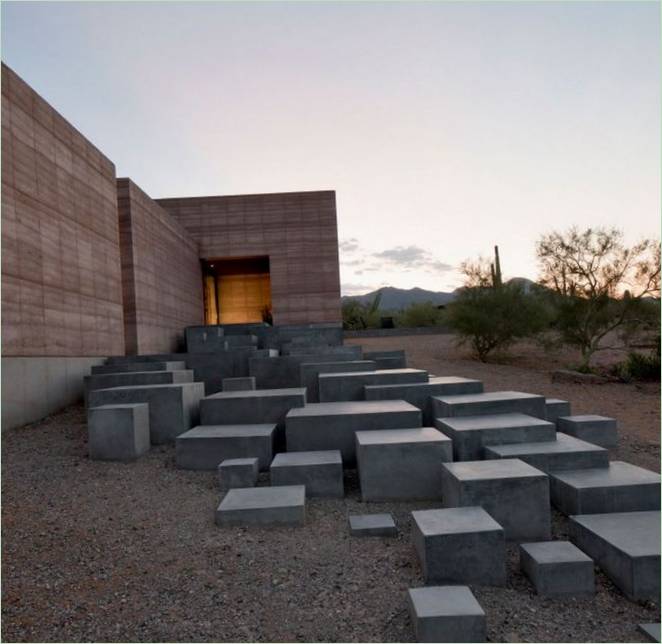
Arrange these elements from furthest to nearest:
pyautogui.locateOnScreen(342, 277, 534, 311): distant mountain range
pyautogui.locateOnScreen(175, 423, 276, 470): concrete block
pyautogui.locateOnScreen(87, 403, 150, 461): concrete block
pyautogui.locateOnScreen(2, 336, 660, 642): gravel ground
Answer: pyautogui.locateOnScreen(342, 277, 534, 311): distant mountain range → pyautogui.locateOnScreen(87, 403, 150, 461): concrete block → pyautogui.locateOnScreen(175, 423, 276, 470): concrete block → pyautogui.locateOnScreen(2, 336, 660, 642): gravel ground

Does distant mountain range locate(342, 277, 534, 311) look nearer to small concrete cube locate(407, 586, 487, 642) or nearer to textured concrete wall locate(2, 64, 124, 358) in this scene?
textured concrete wall locate(2, 64, 124, 358)

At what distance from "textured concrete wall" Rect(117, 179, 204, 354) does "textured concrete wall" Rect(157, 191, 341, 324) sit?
1496 mm

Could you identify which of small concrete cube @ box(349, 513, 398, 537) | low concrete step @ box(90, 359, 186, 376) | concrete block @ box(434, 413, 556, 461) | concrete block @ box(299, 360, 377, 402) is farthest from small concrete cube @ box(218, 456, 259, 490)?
low concrete step @ box(90, 359, 186, 376)

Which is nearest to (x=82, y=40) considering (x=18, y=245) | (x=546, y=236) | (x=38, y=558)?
(x=18, y=245)

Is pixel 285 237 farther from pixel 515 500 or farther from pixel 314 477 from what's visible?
pixel 515 500

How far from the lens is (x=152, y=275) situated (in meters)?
10.6

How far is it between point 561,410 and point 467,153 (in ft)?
24.4

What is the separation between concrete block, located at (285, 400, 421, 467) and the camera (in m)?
4.71

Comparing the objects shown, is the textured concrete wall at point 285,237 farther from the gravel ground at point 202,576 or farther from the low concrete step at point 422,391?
the gravel ground at point 202,576

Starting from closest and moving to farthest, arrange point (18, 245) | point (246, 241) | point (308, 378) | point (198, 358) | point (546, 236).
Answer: point (18, 245) → point (308, 378) → point (198, 358) → point (546, 236) → point (246, 241)

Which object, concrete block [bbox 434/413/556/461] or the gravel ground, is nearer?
the gravel ground

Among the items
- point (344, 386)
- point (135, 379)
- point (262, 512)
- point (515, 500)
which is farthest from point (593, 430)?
point (135, 379)

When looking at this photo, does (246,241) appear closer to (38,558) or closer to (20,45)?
(20,45)

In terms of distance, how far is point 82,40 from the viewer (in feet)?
20.7
